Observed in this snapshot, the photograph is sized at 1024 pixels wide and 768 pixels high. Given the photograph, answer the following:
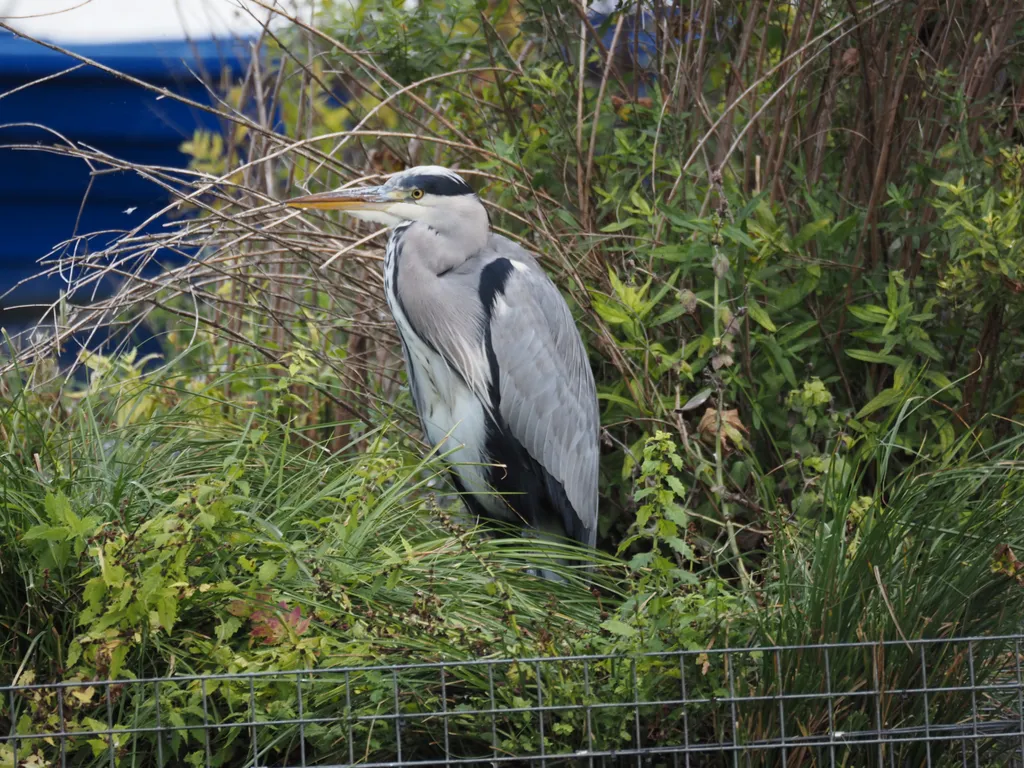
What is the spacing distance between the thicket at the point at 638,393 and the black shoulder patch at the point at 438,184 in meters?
0.12

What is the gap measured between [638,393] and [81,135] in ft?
14.9

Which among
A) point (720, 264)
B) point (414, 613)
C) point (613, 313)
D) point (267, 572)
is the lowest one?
point (414, 613)

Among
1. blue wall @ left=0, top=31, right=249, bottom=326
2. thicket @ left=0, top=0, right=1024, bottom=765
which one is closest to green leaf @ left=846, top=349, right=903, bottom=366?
thicket @ left=0, top=0, right=1024, bottom=765

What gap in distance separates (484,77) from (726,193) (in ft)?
3.01

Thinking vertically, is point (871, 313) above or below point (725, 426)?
above

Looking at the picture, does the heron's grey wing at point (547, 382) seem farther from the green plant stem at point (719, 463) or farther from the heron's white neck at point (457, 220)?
the green plant stem at point (719, 463)

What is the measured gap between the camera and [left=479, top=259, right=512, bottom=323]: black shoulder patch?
10.2 feet

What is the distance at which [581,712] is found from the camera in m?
2.09

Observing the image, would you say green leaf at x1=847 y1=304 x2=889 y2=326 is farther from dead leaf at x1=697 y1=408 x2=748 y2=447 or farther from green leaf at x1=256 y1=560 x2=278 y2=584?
green leaf at x1=256 y1=560 x2=278 y2=584

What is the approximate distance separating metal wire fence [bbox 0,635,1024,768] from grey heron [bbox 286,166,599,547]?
982 millimetres

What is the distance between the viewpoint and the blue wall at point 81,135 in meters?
6.38

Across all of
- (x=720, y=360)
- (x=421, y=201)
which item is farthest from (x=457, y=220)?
(x=720, y=360)

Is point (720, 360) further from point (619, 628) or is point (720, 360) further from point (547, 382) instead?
point (619, 628)

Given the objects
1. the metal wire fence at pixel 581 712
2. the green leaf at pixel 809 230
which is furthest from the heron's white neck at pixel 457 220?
the metal wire fence at pixel 581 712
